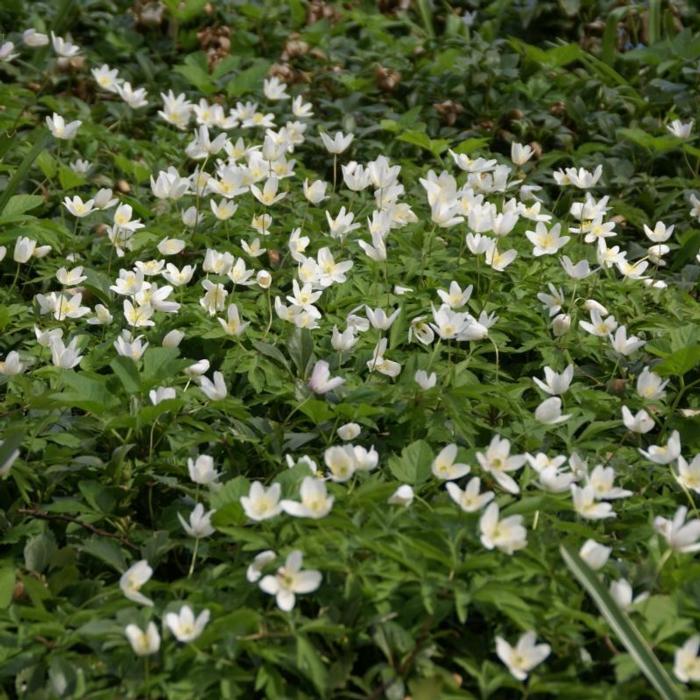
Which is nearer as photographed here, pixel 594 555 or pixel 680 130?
pixel 594 555

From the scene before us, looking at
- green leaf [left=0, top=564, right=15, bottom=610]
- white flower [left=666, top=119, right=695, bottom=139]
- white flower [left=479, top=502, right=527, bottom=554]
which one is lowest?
white flower [left=666, top=119, right=695, bottom=139]

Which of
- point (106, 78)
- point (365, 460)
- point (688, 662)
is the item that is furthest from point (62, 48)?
point (688, 662)

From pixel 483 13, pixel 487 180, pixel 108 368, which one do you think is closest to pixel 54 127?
pixel 108 368

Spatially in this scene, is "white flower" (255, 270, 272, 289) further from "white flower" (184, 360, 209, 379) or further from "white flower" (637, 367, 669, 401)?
"white flower" (637, 367, 669, 401)

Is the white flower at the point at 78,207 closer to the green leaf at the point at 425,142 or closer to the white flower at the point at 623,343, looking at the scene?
the green leaf at the point at 425,142

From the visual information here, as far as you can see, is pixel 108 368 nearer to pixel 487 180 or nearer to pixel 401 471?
pixel 401 471

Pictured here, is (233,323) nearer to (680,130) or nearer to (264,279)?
(264,279)

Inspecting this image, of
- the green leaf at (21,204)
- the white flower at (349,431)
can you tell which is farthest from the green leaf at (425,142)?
the white flower at (349,431)

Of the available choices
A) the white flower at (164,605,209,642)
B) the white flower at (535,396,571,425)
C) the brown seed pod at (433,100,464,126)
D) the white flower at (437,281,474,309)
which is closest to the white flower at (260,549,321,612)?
the white flower at (164,605,209,642)
